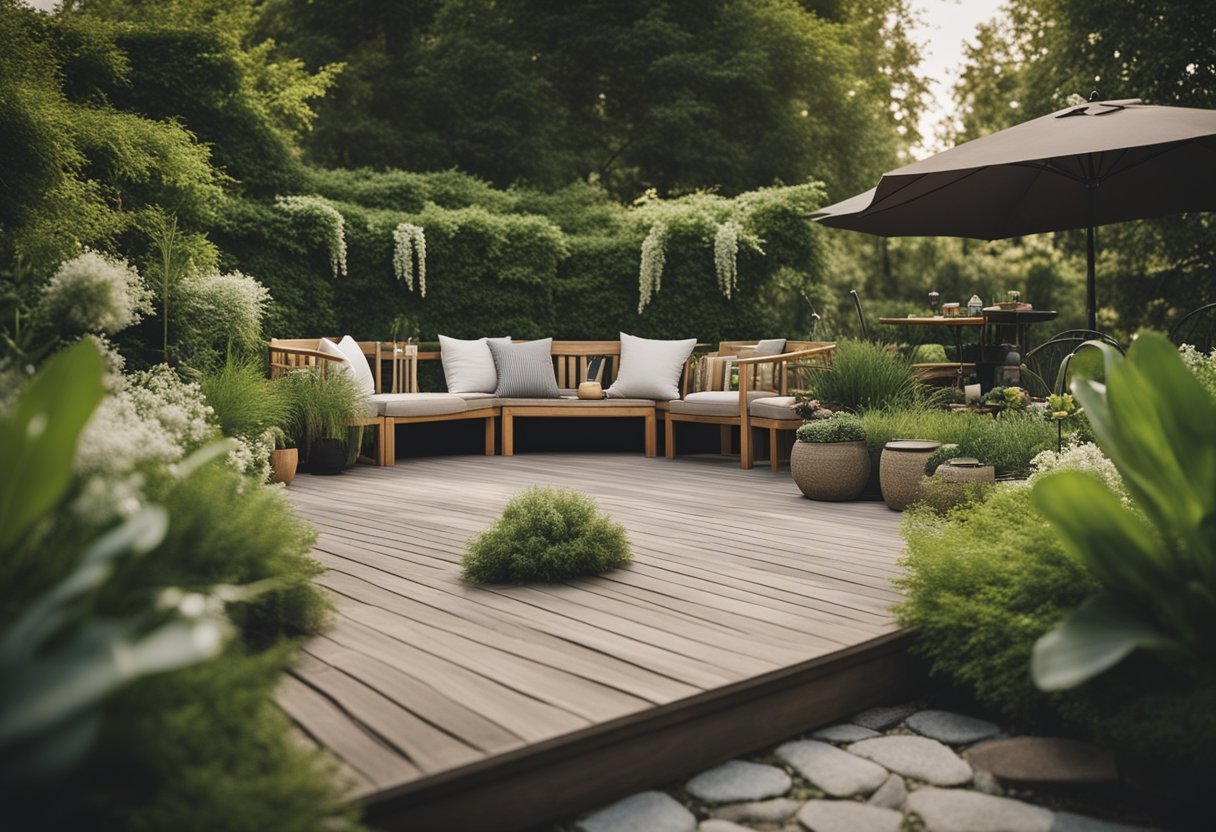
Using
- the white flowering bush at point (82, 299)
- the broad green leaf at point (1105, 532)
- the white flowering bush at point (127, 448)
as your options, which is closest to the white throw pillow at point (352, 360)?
the white flowering bush at point (127, 448)

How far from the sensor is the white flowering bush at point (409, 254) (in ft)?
26.1

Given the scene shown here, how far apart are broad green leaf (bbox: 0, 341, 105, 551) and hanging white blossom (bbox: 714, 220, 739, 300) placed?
23.9 feet

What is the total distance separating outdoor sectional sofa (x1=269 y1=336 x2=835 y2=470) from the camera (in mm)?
6305

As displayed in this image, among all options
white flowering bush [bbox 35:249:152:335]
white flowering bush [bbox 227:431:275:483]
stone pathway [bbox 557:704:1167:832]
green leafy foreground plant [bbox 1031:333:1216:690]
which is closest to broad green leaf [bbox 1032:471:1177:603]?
green leafy foreground plant [bbox 1031:333:1216:690]

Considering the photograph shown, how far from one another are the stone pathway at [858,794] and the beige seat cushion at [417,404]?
4.79 meters

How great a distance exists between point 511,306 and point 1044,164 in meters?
4.48

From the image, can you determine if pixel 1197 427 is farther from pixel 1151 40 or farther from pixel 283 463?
pixel 1151 40

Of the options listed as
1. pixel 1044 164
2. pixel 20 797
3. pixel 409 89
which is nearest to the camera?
pixel 20 797

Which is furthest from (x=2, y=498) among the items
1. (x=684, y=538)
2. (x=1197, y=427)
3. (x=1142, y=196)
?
(x=1142, y=196)

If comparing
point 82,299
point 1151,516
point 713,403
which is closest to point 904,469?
point 713,403

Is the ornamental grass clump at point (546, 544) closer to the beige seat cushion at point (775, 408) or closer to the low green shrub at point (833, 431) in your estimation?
the low green shrub at point (833, 431)

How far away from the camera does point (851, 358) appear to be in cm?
587

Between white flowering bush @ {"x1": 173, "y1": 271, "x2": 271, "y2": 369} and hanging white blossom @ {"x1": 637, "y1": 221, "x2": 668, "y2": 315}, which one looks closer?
white flowering bush @ {"x1": 173, "y1": 271, "x2": 271, "y2": 369}

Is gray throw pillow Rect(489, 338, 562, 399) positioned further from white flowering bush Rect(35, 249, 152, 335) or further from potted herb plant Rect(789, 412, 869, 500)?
white flowering bush Rect(35, 249, 152, 335)
